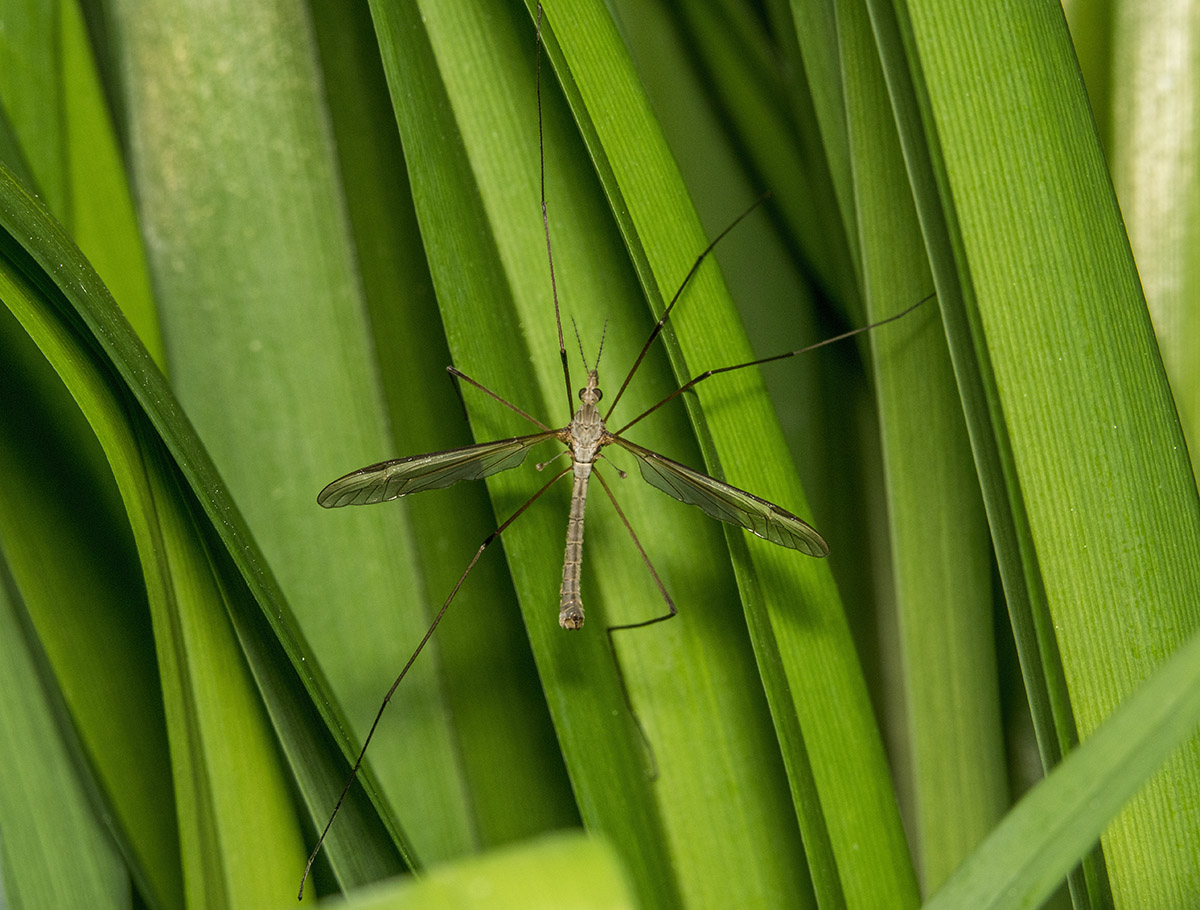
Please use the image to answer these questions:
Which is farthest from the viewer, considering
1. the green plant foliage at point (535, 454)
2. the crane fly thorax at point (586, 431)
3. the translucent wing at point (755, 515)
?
the crane fly thorax at point (586, 431)

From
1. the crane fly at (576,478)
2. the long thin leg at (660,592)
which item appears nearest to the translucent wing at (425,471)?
the crane fly at (576,478)

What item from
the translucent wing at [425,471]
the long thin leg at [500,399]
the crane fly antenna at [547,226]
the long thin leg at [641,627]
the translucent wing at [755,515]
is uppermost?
the crane fly antenna at [547,226]

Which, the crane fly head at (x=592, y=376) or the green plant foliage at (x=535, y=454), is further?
the crane fly head at (x=592, y=376)

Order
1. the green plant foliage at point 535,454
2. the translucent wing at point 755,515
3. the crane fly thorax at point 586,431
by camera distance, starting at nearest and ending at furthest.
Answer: the green plant foliage at point 535,454, the translucent wing at point 755,515, the crane fly thorax at point 586,431

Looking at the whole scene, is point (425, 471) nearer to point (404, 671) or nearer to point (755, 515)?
point (404, 671)

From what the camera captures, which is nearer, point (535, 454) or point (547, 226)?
point (547, 226)

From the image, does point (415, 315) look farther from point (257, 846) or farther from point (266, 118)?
point (257, 846)

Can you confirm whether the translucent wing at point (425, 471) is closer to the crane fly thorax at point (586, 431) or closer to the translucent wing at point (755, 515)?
the crane fly thorax at point (586, 431)

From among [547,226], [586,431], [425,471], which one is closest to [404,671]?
[425,471]
